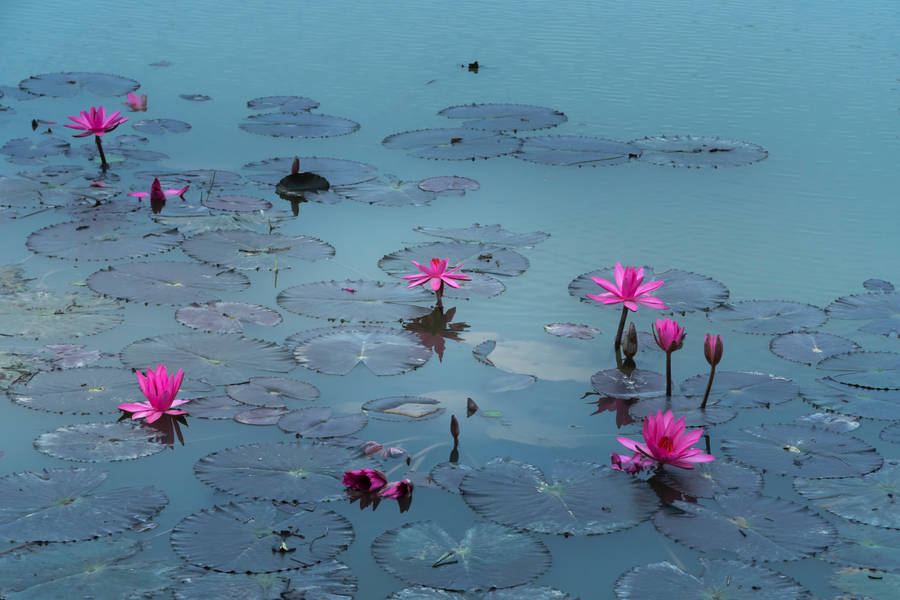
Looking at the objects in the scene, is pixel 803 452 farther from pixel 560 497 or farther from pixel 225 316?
pixel 225 316

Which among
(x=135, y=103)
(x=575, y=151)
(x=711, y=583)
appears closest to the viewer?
(x=711, y=583)

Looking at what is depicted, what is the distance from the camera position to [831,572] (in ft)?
6.35

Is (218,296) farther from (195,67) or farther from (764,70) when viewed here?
(764,70)

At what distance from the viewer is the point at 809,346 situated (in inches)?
112

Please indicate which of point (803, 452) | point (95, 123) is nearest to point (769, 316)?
point (803, 452)

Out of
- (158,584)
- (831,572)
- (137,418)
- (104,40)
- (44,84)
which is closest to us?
(158,584)

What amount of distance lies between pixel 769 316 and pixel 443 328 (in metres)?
0.99

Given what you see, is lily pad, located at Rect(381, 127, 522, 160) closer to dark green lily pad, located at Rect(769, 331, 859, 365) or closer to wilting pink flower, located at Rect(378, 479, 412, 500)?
dark green lily pad, located at Rect(769, 331, 859, 365)

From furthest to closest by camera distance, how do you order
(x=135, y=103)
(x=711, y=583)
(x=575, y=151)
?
(x=135, y=103)
(x=575, y=151)
(x=711, y=583)

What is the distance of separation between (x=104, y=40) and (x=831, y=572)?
578 cm

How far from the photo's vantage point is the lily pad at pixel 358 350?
265 centimetres

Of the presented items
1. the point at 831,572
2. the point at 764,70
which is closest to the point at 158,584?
the point at 831,572

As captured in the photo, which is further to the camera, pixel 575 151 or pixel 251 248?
pixel 575 151

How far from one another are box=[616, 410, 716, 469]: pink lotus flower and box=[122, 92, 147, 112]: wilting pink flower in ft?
11.7
